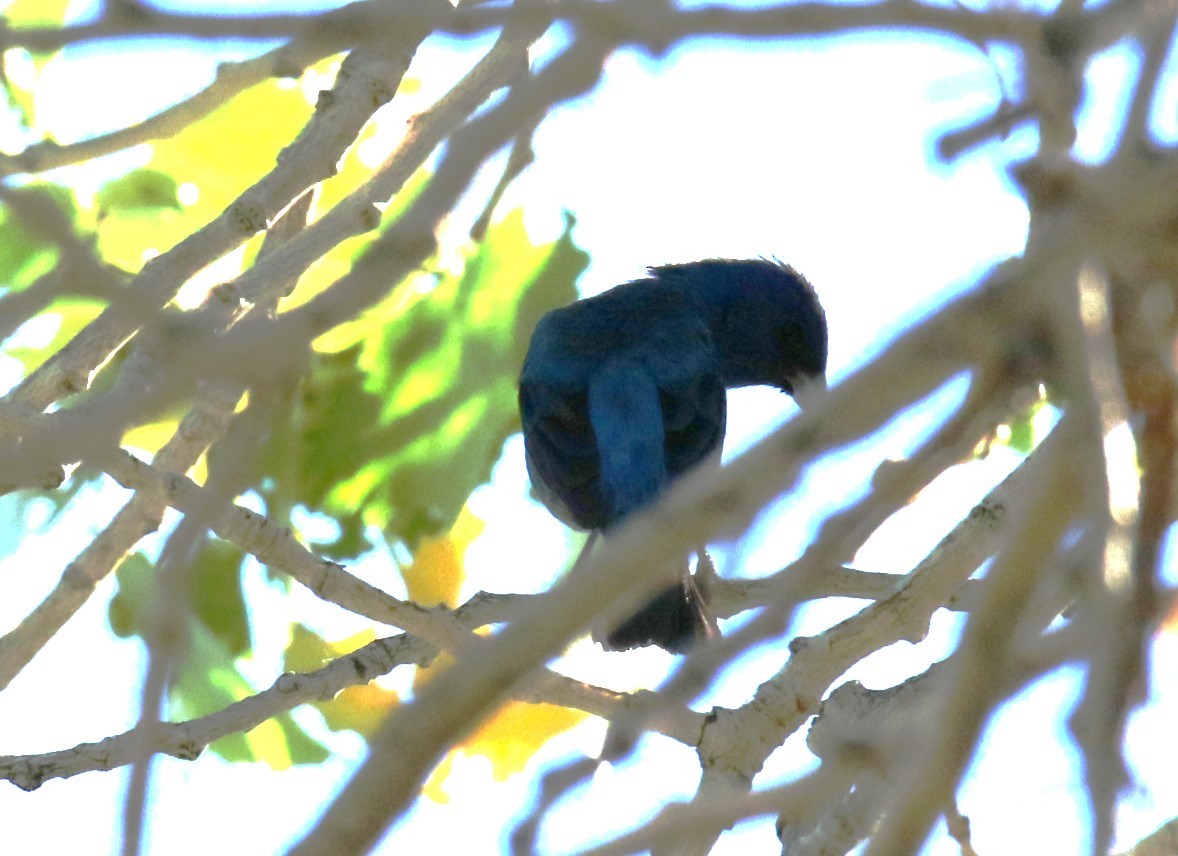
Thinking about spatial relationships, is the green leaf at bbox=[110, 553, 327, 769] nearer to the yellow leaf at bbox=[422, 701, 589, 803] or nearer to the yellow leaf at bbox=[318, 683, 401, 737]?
the yellow leaf at bbox=[318, 683, 401, 737]

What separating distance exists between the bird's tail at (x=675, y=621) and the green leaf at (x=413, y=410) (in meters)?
0.70

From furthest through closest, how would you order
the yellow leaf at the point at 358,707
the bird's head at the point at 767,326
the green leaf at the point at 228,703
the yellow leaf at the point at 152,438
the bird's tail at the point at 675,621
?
the bird's head at the point at 767,326 < the yellow leaf at the point at 152,438 < the bird's tail at the point at 675,621 < the green leaf at the point at 228,703 < the yellow leaf at the point at 358,707

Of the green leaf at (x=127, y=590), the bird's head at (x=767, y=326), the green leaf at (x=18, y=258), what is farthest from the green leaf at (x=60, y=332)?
the bird's head at (x=767, y=326)

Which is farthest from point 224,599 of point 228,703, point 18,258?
point 18,258

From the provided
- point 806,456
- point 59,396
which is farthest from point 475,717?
point 59,396

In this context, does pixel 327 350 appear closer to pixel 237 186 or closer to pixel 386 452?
pixel 386 452

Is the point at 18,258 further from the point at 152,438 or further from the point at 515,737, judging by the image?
the point at 515,737

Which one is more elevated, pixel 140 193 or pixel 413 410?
pixel 140 193

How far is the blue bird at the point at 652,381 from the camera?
5.39m

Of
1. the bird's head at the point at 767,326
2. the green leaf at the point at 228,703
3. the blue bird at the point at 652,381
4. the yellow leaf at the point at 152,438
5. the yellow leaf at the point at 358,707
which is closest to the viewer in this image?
the yellow leaf at the point at 358,707

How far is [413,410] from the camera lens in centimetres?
511

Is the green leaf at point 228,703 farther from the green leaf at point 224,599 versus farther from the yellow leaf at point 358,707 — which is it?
the yellow leaf at point 358,707

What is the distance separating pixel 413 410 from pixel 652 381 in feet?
4.00

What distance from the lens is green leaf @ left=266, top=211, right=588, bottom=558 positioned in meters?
4.96
